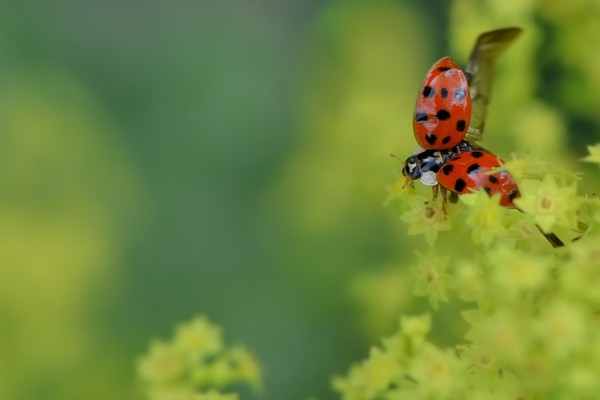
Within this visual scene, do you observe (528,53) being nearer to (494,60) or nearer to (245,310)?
(494,60)

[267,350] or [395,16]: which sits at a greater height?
[395,16]

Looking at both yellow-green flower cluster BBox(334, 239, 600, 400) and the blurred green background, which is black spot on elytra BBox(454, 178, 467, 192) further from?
the blurred green background

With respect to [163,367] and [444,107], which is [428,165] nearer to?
[444,107]

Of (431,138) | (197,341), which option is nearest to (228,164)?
(197,341)

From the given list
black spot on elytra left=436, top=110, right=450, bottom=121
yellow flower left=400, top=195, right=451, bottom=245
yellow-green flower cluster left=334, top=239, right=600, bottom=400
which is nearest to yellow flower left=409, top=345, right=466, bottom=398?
yellow-green flower cluster left=334, top=239, right=600, bottom=400

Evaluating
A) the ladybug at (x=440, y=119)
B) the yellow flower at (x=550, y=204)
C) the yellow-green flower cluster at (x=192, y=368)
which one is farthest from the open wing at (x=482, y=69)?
the yellow-green flower cluster at (x=192, y=368)

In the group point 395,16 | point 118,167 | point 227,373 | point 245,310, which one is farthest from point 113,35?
point 227,373
